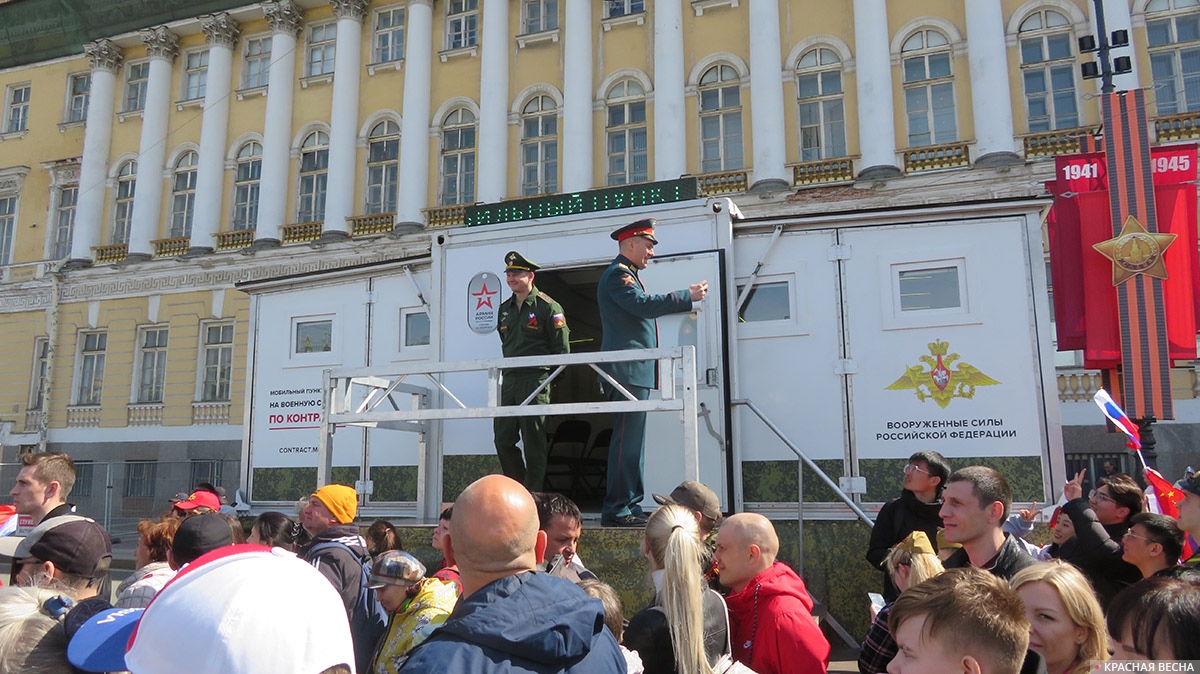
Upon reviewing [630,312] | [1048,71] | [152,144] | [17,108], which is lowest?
[630,312]

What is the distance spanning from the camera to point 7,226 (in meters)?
30.9

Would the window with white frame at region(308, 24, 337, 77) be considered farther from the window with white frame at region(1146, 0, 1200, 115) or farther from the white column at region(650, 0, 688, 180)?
the window with white frame at region(1146, 0, 1200, 115)

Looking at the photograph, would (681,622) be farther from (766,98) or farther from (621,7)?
(621,7)

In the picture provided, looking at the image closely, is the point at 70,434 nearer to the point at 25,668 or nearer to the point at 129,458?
the point at 129,458

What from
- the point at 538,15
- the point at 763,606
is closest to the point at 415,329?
the point at 763,606

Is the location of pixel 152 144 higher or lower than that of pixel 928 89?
higher

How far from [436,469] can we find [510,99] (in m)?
19.6

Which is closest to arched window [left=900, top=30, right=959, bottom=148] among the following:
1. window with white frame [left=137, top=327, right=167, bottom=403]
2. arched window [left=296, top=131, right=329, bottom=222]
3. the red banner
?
the red banner

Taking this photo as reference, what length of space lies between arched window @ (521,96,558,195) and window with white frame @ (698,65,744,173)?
4.52 m

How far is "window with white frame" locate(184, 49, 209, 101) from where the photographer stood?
2950 cm

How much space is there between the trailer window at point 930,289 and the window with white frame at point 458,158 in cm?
1981

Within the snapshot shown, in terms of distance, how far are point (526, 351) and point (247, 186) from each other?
24.3 m

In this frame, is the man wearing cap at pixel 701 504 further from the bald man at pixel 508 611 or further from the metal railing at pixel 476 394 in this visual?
the bald man at pixel 508 611

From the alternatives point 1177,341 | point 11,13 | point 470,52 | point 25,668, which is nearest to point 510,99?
point 470,52
